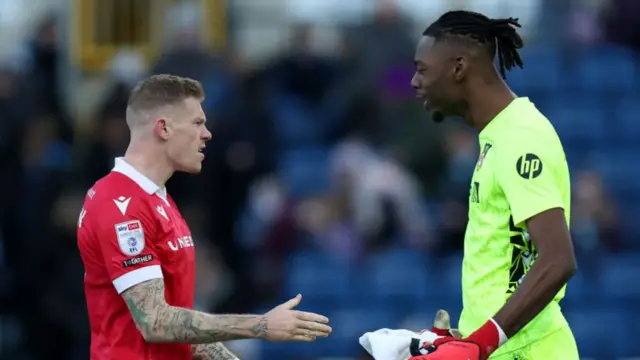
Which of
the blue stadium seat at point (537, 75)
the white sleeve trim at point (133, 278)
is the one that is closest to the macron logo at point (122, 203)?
the white sleeve trim at point (133, 278)

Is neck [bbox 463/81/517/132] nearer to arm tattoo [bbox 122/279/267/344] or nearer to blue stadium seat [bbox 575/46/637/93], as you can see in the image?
arm tattoo [bbox 122/279/267/344]

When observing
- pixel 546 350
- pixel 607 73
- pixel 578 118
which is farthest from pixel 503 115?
pixel 607 73

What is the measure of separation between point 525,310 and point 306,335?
811mm

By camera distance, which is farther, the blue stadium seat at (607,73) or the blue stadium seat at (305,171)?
the blue stadium seat at (607,73)

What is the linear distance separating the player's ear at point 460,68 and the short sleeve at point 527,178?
39 cm

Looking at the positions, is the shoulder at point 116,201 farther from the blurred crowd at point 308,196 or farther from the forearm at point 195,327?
the blurred crowd at point 308,196

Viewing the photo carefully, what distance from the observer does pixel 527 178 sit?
4863 mm

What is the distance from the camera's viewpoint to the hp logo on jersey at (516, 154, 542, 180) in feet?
16.0

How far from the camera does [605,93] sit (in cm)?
1282

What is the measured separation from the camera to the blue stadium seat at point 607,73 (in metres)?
12.8

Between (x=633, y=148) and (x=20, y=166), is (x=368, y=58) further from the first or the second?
(x=20, y=166)

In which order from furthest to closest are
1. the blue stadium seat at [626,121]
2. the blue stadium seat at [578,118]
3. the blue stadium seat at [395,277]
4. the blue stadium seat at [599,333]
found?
the blue stadium seat at [626,121]
the blue stadium seat at [578,118]
the blue stadium seat at [395,277]
the blue stadium seat at [599,333]

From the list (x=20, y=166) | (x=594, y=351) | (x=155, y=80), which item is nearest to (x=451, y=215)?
(x=594, y=351)

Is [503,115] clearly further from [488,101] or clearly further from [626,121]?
[626,121]
